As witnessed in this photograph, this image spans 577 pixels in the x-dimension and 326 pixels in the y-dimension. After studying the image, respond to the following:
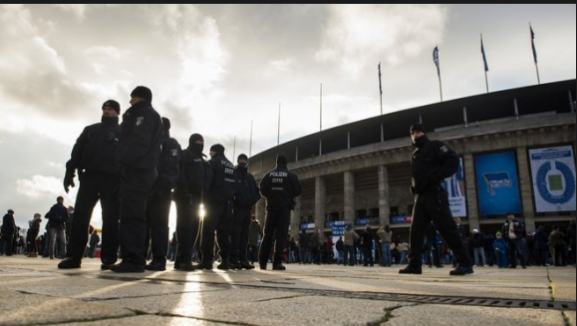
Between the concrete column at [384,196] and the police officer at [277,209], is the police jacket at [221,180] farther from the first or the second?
the concrete column at [384,196]

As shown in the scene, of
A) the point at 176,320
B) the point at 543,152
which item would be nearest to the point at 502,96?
the point at 543,152

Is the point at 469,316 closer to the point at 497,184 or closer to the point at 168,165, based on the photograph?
the point at 168,165

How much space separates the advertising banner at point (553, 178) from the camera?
25.7m

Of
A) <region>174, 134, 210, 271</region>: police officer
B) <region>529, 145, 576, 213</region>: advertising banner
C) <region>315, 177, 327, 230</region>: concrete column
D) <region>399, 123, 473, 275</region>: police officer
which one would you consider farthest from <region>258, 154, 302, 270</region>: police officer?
<region>315, 177, 327, 230</region>: concrete column

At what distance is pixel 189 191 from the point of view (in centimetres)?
543

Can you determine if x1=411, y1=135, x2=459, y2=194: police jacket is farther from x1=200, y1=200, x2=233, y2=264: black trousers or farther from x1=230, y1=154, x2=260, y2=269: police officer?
x1=230, y1=154, x2=260, y2=269: police officer

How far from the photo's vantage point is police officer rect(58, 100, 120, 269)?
4.71 meters

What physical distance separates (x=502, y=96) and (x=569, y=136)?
7.10 m

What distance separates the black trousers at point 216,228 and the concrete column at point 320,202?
3168 cm

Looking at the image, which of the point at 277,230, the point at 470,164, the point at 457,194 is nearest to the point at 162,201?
the point at 277,230

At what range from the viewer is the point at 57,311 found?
1.32 meters

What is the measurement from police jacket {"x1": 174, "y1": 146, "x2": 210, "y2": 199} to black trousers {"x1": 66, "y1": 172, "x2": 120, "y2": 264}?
2.73 ft

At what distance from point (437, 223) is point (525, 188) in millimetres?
26750

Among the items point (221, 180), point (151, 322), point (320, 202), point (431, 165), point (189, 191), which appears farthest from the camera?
point (320, 202)
